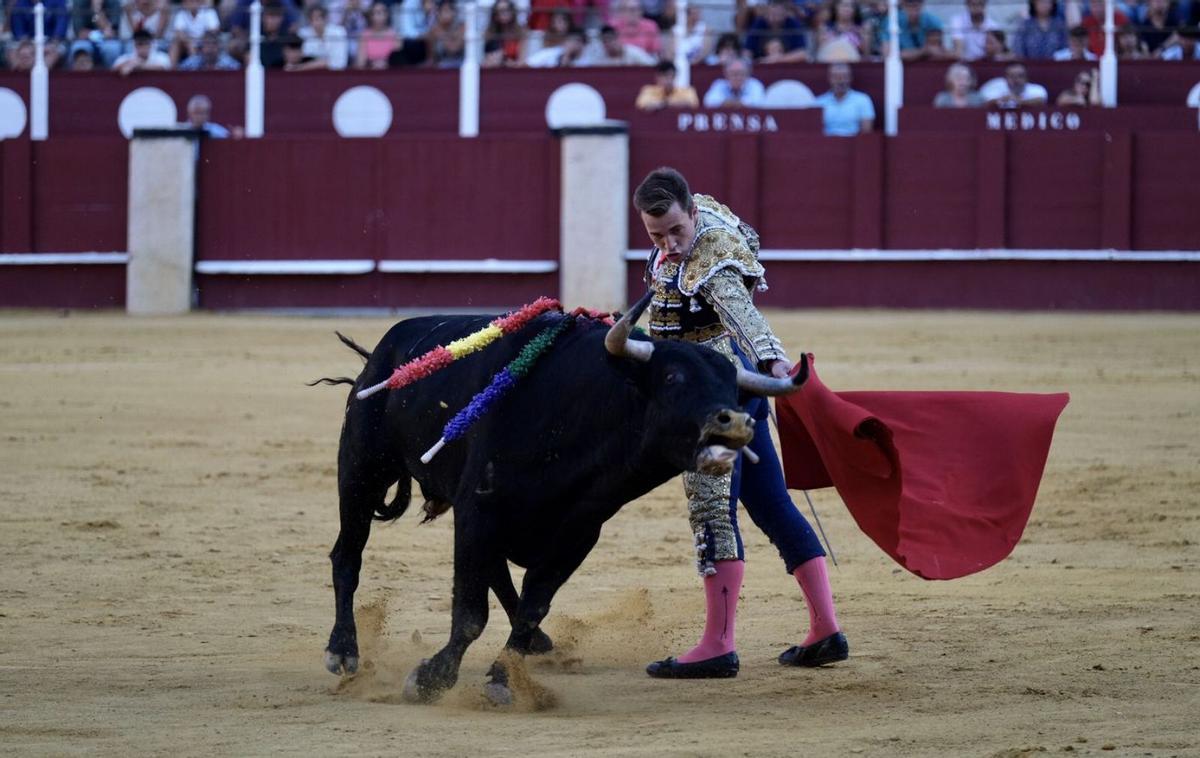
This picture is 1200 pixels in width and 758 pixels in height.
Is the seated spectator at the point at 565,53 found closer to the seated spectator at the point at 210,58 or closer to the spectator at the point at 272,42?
the spectator at the point at 272,42

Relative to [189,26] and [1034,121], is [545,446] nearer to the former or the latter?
[1034,121]

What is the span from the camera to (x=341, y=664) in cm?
368

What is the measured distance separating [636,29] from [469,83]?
1203 mm

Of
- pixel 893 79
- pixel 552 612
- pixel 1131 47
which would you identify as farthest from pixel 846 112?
pixel 552 612

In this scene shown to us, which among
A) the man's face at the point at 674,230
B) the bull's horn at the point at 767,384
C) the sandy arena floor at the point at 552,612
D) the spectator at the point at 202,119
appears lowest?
the sandy arena floor at the point at 552,612

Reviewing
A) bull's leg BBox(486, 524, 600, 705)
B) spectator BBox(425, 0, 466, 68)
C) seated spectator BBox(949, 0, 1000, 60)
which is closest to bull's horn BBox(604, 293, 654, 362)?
bull's leg BBox(486, 524, 600, 705)

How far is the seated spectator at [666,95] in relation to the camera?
11.5 meters

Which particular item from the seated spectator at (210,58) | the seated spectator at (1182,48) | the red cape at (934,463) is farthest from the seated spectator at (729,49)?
the red cape at (934,463)

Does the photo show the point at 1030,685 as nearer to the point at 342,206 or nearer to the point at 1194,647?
the point at 1194,647

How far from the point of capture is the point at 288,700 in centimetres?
344

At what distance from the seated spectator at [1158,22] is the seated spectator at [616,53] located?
321 cm

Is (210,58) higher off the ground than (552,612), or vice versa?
(210,58)

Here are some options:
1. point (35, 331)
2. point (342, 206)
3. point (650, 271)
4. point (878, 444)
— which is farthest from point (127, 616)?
point (342, 206)

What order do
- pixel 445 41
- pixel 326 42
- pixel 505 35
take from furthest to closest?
pixel 326 42
pixel 445 41
pixel 505 35
